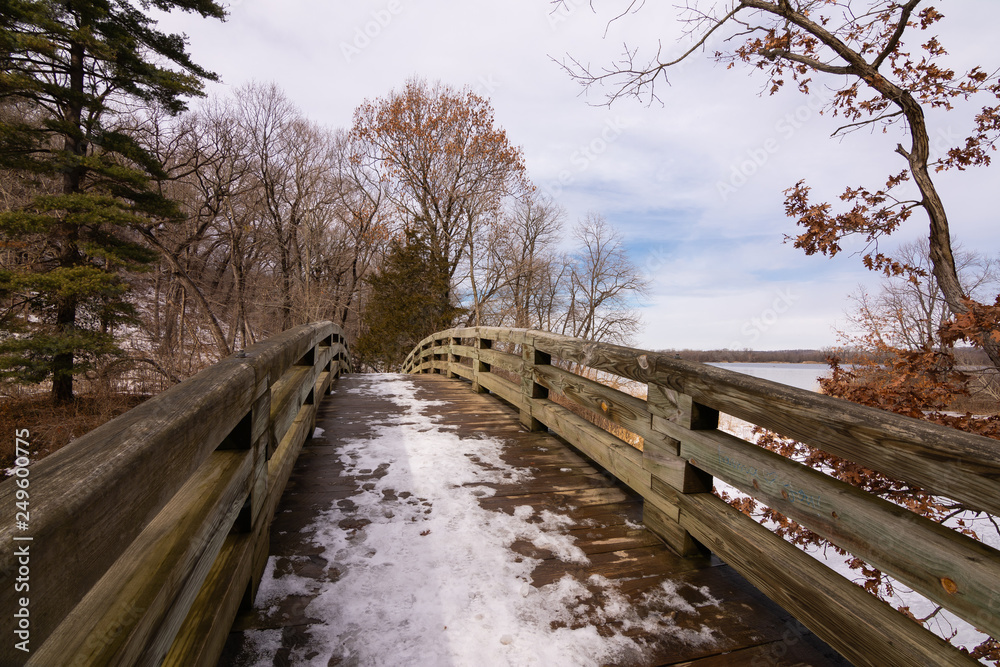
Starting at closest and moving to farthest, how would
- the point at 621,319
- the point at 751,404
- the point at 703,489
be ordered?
the point at 751,404, the point at 703,489, the point at 621,319

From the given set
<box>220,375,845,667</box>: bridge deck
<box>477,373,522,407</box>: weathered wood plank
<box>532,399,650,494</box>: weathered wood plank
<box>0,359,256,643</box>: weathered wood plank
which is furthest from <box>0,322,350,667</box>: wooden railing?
<box>477,373,522,407</box>: weathered wood plank

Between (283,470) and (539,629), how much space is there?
5.64 ft

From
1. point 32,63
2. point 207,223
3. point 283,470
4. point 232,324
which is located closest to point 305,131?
point 207,223

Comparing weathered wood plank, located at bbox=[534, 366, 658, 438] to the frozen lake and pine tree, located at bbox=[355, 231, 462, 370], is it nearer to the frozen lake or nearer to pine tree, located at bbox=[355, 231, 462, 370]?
the frozen lake

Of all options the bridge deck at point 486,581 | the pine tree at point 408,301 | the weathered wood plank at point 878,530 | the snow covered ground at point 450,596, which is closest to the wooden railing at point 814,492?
the weathered wood plank at point 878,530

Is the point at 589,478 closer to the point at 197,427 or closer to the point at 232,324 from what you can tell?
the point at 197,427

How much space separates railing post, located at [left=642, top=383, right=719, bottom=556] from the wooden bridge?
12 mm

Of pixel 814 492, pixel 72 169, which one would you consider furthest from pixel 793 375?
pixel 72 169

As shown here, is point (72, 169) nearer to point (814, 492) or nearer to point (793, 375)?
point (814, 492)

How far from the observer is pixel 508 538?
2361 millimetres

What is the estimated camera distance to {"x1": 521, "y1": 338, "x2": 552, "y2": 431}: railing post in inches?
161

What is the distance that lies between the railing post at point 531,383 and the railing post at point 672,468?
1.63 metres

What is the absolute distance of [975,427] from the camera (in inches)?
169

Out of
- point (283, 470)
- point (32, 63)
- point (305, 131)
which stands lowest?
point (283, 470)
